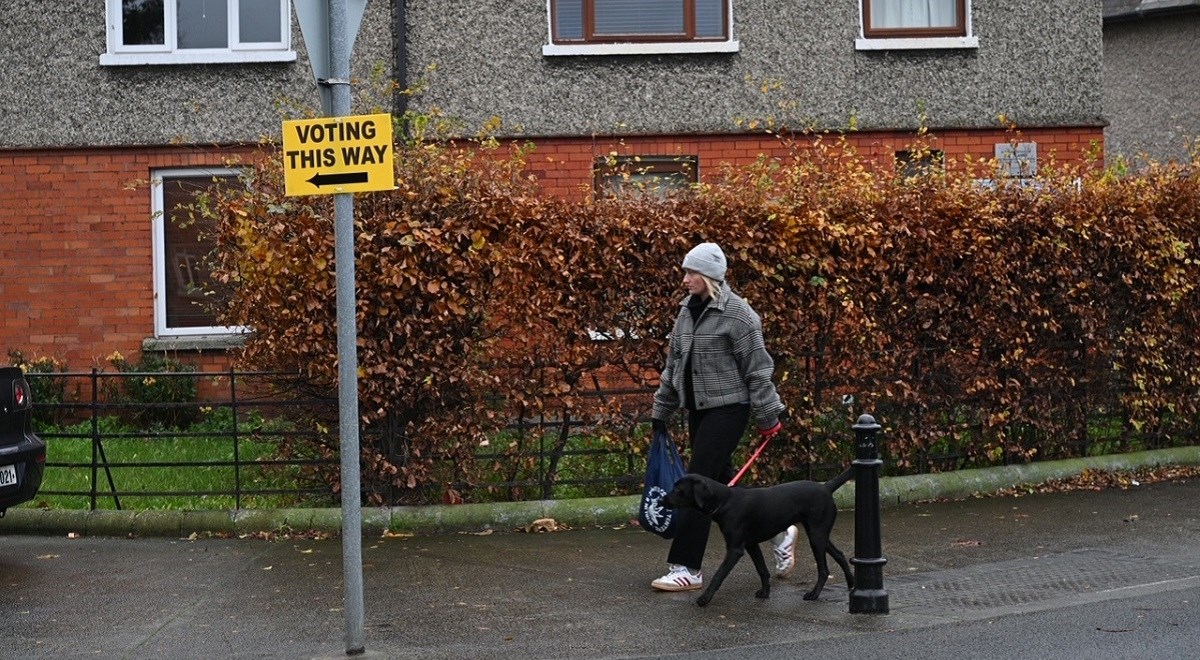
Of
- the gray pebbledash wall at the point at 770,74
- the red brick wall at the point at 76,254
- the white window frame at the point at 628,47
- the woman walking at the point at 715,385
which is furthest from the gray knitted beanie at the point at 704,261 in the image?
the red brick wall at the point at 76,254

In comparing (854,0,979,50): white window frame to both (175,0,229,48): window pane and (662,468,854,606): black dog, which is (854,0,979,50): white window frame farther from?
(662,468,854,606): black dog

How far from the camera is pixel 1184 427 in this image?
1282 centimetres

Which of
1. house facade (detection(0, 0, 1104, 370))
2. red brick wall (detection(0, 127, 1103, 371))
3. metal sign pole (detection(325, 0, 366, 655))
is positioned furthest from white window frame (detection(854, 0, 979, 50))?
metal sign pole (detection(325, 0, 366, 655))

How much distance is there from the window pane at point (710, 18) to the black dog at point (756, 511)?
9228 millimetres

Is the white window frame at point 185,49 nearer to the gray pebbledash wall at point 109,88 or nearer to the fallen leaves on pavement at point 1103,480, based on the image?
the gray pebbledash wall at point 109,88

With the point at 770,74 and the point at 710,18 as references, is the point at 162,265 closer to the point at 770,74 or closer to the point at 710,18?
→ the point at 710,18

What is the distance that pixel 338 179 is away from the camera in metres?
6.52

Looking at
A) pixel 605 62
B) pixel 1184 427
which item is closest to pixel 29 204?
pixel 605 62

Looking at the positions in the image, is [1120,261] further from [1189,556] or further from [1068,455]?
[1189,556]

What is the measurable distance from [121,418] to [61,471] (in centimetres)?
189

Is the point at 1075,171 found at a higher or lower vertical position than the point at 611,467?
higher

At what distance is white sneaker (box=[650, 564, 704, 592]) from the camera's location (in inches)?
317

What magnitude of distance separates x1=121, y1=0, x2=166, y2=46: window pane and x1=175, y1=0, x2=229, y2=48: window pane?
0.21 meters

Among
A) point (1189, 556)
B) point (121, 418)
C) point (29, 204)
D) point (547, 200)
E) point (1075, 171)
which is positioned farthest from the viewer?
point (29, 204)
